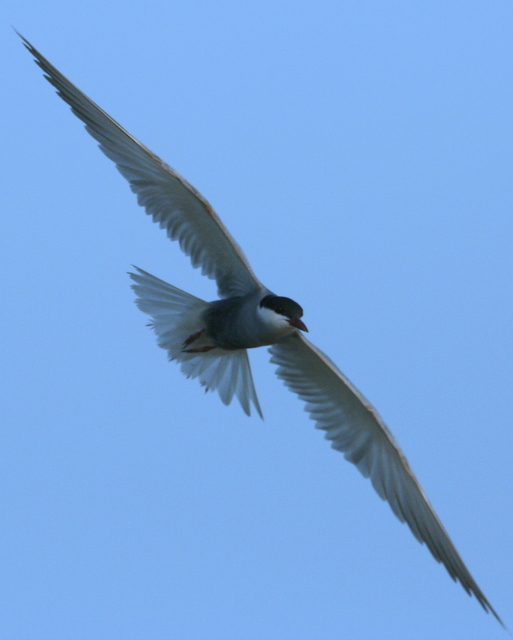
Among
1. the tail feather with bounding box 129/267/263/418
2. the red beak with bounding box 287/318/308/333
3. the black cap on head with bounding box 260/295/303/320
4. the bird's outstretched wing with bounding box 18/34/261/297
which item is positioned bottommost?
the tail feather with bounding box 129/267/263/418

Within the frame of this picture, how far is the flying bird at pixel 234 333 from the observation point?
269 inches

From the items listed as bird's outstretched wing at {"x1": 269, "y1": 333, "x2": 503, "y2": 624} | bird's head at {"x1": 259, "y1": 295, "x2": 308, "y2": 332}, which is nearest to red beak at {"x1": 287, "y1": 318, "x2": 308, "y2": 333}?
bird's head at {"x1": 259, "y1": 295, "x2": 308, "y2": 332}

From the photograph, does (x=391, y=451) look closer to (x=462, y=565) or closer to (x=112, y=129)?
(x=462, y=565)

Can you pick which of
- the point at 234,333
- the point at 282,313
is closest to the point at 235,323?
the point at 234,333

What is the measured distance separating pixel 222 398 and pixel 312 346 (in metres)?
0.82

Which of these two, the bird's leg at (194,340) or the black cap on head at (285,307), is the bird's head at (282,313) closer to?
the black cap on head at (285,307)

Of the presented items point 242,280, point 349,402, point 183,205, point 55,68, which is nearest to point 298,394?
point 349,402

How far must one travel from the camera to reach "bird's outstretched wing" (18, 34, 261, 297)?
6727mm

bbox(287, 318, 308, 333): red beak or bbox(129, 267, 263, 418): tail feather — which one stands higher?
bbox(287, 318, 308, 333): red beak

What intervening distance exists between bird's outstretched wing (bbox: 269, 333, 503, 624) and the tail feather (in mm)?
294

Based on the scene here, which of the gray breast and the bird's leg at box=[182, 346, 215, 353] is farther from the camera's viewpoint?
the bird's leg at box=[182, 346, 215, 353]

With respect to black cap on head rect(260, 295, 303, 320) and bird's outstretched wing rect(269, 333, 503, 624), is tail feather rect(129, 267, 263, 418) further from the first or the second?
black cap on head rect(260, 295, 303, 320)

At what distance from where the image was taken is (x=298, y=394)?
7.61 m

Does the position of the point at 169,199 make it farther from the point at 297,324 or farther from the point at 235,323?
the point at 297,324
